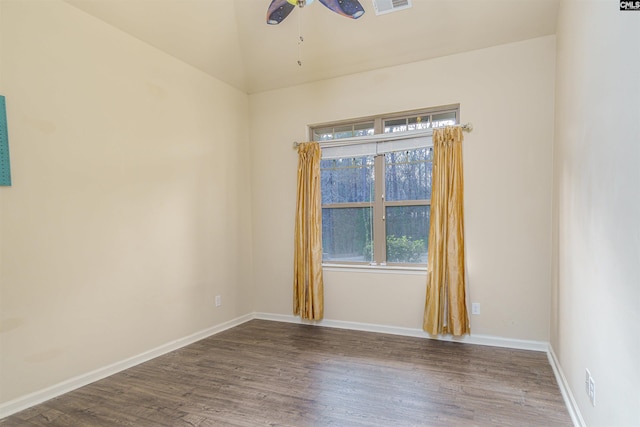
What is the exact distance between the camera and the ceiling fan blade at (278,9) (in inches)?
92.4

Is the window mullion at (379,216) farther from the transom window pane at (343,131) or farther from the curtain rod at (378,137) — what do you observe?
the transom window pane at (343,131)

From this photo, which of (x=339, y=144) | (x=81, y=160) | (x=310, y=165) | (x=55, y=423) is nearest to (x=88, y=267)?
(x=81, y=160)

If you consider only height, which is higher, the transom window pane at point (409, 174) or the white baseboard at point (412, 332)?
the transom window pane at point (409, 174)

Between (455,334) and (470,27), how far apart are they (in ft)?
9.84

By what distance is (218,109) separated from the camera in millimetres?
3990

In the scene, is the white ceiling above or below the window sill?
above

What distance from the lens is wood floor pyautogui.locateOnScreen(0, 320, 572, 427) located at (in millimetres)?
2129

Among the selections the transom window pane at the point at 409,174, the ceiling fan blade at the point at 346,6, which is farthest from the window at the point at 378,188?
the ceiling fan blade at the point at 346,6

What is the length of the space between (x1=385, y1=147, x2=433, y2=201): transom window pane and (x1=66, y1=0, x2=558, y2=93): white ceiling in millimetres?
1026

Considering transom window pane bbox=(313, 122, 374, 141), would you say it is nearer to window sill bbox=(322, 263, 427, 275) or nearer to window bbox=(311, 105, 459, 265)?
window bbox=(311, 105, 459, 265)

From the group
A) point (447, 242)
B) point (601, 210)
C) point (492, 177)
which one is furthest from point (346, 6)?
point (447, 242)

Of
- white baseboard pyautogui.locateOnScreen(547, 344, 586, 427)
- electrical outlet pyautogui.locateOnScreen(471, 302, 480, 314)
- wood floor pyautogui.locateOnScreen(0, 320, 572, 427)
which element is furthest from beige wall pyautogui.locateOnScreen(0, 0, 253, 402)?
white baseboard pyautogui.locateOnScreen(547, 344, 586, 427)

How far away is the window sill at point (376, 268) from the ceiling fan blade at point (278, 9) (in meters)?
2.66

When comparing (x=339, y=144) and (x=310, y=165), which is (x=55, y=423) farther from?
(x=339, y=144)
